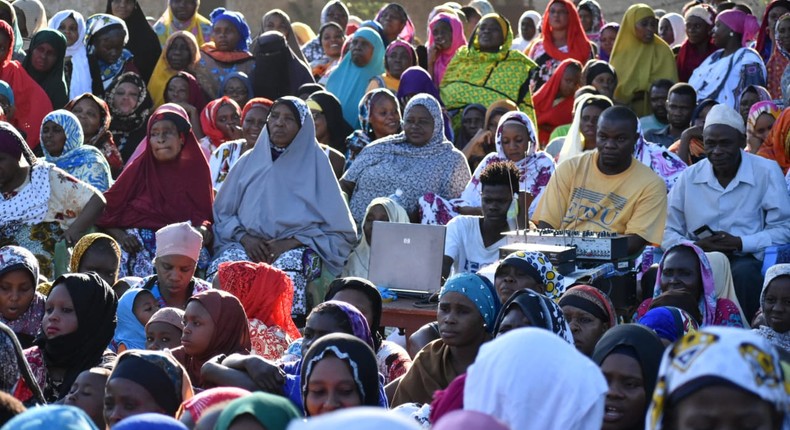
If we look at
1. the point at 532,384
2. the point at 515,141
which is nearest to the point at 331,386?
the point at 532,384

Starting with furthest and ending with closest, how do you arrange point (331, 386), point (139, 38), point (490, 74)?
point (139, 38) → point (490, 74) → point (331, 386)

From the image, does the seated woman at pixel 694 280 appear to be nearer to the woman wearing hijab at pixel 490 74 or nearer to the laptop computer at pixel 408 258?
the laptop computer at pixel 408 258

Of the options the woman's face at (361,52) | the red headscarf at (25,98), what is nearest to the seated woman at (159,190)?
the red headscarf at (25,98)

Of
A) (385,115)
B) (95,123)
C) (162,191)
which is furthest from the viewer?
(385,115)

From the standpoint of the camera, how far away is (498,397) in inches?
127

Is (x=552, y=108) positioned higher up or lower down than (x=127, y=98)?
lower down

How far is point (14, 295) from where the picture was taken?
20.9 ft

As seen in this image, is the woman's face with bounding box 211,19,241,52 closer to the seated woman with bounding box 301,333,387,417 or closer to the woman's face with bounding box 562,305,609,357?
the woman's face with bounding box 562,305,609,357

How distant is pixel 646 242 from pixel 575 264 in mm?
838

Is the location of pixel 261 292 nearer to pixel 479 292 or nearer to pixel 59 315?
pixel 59 315

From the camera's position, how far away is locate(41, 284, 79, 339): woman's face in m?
5.77

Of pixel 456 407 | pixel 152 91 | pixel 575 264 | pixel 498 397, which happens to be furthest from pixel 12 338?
pixel 152 91

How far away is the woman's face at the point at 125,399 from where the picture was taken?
4332 mm

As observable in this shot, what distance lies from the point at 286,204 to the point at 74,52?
11.8ft
